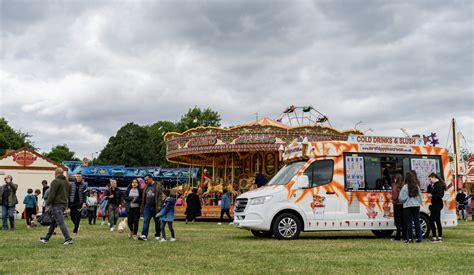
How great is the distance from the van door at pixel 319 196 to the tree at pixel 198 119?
4621 centimetres

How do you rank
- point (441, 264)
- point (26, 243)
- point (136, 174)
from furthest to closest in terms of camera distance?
point (136, 174) < point (26, 243) < point (441, 264)

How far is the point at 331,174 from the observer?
43.8 ft

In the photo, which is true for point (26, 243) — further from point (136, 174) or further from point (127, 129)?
point (127, 129)

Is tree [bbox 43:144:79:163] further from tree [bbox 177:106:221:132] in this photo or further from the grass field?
the grass field

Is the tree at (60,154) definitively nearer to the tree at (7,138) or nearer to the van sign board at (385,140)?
the tree at (7,138)

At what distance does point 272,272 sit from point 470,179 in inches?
1598

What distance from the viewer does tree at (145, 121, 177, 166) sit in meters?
68.6

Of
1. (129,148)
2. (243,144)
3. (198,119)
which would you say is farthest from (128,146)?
(243,144)

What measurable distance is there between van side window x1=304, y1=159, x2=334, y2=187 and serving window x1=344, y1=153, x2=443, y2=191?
1.42 ft

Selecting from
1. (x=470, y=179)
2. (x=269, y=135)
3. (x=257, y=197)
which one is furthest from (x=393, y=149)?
(x=470, y=179)

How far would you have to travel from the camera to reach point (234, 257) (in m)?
9.12

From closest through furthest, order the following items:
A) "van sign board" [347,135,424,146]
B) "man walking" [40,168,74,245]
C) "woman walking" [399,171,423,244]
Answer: "man walking" [40,168,74,245] < "woman walking" [399,171,423,244] < "van sign board" [347,135,424,146]

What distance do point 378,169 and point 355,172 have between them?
66 cm

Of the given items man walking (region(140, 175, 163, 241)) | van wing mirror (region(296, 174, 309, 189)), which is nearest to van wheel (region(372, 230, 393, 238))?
van wing mirror (region(296, 174, 309, 189))
